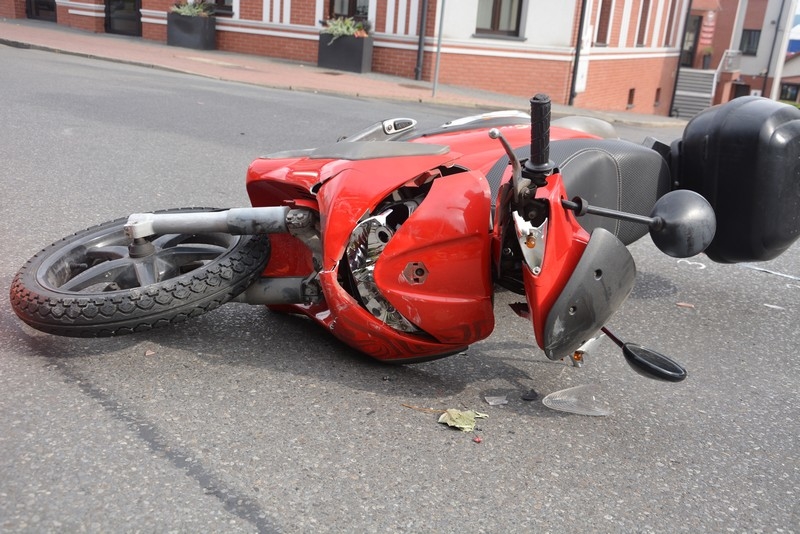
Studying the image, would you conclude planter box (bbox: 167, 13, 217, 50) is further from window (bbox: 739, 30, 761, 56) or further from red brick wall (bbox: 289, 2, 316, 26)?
window (bbox: 739, 30, 761, 56)

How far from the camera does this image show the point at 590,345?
2953 millimetres

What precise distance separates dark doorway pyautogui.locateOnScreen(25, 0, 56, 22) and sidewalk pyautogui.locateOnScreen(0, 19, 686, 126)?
3626 millimetres

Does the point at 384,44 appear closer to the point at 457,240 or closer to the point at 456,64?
the point at 456,64

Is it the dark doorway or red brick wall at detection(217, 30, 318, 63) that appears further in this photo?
the dark doorway

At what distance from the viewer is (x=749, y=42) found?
49031mm

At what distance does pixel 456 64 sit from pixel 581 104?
3.95 m

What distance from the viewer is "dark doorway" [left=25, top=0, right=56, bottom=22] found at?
2406cm

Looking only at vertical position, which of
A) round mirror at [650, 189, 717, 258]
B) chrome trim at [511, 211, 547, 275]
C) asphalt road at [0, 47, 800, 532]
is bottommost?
asphalt road at [0, 47, 800, 532]

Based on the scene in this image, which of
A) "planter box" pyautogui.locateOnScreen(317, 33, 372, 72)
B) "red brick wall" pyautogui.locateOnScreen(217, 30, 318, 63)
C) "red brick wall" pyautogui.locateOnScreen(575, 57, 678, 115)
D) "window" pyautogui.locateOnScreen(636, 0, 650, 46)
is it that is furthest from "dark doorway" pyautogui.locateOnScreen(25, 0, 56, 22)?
"window" pyautogui.locateOnScreen(636, 0, 650, 46)

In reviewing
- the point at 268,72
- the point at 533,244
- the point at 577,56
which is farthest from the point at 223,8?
the point at 533,244

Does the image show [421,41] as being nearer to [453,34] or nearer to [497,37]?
[453,34]

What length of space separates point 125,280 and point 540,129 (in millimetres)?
1769

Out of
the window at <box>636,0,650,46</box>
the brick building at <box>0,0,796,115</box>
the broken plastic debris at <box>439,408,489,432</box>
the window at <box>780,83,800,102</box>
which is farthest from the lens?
the window at <box>780,83,800,102</box>

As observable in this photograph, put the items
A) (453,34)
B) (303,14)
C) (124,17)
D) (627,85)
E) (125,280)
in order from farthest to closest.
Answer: (627,85)
(124,17)
(303,14)
(453,34)
(125,280)
